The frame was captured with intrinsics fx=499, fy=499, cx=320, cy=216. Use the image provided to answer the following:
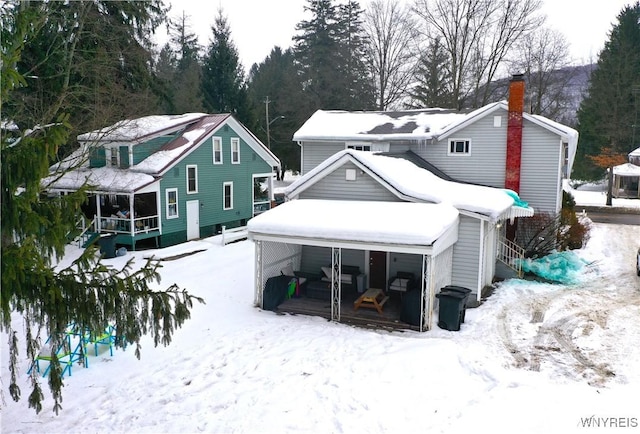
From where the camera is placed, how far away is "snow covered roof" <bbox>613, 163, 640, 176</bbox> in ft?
129

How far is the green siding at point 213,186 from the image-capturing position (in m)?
23.7

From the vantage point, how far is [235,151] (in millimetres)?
27516

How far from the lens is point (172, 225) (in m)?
23.7

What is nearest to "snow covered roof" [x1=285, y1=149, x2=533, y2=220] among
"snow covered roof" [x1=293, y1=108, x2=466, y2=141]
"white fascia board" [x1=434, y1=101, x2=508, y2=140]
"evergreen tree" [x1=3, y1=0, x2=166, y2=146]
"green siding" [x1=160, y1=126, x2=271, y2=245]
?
"white fascia board" [x1=434, y1=101, x2=508, y2=140]

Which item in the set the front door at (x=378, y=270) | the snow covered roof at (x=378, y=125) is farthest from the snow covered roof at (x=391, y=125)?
the front door at (x=378, y=270)

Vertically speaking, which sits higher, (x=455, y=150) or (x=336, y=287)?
(x=455, y=150)

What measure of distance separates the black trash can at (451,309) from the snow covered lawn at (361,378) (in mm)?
302

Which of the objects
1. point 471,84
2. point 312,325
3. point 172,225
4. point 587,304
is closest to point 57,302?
point 312,325

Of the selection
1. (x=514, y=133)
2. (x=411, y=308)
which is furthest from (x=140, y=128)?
(x=514, y=133)

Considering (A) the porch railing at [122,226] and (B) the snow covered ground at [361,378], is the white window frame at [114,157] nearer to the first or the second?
(A) the porch railing at [122,226]

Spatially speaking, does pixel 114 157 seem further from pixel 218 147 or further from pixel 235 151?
pixel 235 151

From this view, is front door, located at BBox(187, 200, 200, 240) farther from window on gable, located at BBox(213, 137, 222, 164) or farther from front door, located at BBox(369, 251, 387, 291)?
front door, located at BBox(369, 251, 387, 291)

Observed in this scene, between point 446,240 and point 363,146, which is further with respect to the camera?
point 363,146

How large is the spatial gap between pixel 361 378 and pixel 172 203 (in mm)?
16636
